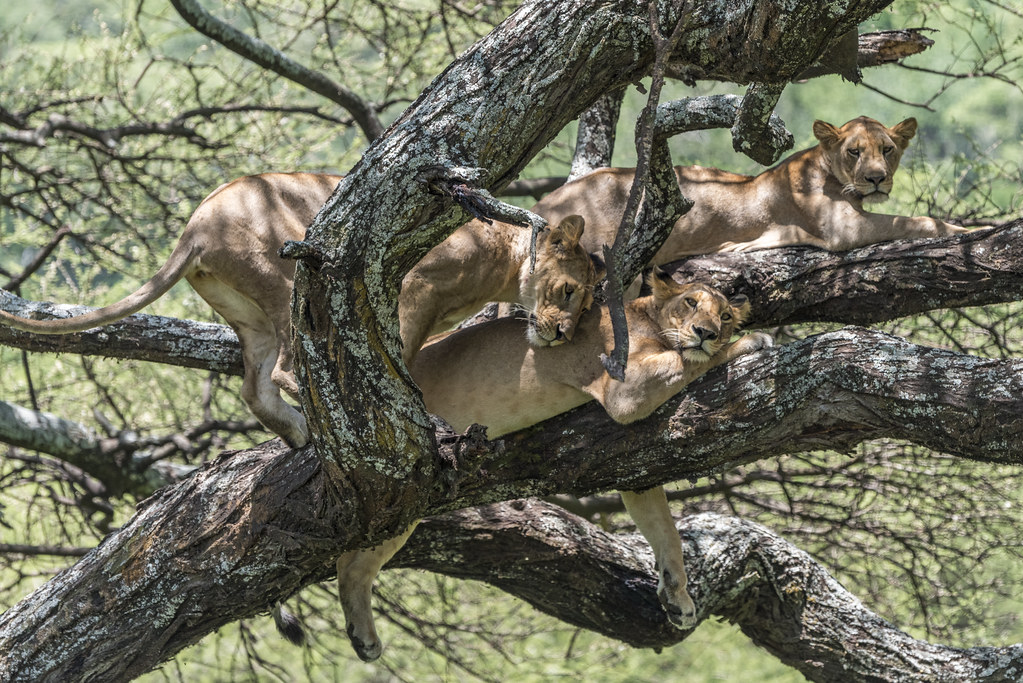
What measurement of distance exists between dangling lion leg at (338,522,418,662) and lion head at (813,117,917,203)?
9.28 ft

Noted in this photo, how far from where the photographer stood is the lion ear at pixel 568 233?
4930mm

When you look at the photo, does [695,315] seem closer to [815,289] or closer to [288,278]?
[815,289]

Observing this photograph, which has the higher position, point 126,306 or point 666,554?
point 126,306

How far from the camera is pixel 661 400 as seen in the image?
4.11 m

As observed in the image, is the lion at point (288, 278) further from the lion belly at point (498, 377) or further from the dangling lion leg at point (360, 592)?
the dangling lion leg at point (360, 592)

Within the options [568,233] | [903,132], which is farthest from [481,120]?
[903,132]

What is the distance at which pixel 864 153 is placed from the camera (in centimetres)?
542

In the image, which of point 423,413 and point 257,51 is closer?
point 423,413

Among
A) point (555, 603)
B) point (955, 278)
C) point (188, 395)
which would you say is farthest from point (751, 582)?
point (188, 395)

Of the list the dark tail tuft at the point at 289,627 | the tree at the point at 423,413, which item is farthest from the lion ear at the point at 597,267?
the dark tail tuft at the point at 289,627

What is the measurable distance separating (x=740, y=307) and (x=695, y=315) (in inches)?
10.2

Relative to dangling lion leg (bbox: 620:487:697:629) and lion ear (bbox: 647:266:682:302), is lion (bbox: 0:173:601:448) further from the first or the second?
dangling lion leg (bbox: 620:487:697:629)

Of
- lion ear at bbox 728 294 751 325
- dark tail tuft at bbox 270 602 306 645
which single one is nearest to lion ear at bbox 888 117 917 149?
lion ear at bbox 728 294 751 325

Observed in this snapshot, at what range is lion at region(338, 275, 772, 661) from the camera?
4.33 m
